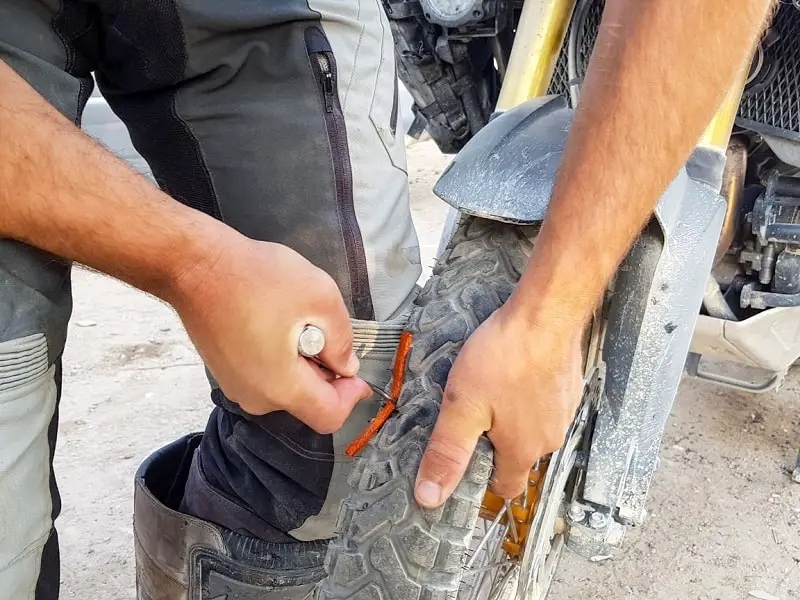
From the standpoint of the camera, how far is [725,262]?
1.63 metres

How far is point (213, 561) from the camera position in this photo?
3.67ft

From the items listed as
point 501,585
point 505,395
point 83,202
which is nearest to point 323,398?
point 505,395

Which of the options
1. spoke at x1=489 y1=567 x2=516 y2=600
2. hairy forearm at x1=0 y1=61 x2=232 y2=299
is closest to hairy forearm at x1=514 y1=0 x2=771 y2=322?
hairy forearm at x1=0 y1=61 x2=232 y2=299

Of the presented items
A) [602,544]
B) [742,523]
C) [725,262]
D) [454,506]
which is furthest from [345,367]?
[742,523]

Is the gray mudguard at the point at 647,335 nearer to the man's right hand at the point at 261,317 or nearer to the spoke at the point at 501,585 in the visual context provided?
the spoke at the point at 501,585

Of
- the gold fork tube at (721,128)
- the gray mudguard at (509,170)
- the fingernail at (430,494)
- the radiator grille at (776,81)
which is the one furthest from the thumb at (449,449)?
the radiator grille at (776,81)

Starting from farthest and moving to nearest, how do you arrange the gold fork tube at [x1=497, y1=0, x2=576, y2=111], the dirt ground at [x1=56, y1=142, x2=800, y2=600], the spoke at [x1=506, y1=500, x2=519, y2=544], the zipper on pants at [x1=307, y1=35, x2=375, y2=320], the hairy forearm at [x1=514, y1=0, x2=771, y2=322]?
the dirt ground at [x1=56, y1=142, x2=800, y2=600] → the gold fork tube at [x1=497, y1=0, x2=576, y2=111] → the zipper on pants at [x1=307, y1=35, x2=375, y2=320] → the spoke at [x1=506, y1=500, x2=519, y2=544] → the hairy forearm at [x1=514, y1=0, x2=771, y2=322]

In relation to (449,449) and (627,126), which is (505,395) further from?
(627,126)

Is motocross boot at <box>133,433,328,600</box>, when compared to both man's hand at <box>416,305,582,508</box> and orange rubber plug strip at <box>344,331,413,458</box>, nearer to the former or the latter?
orange rubber plug strip at <box>344,331,413,458</box>

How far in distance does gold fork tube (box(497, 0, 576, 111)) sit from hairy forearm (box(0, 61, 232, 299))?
2.06 feet

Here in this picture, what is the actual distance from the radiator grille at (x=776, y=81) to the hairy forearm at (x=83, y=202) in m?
0.81

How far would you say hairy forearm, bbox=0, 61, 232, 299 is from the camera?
2.49 feet

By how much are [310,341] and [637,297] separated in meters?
0.45

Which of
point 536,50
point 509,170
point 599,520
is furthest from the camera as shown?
point 536,50
